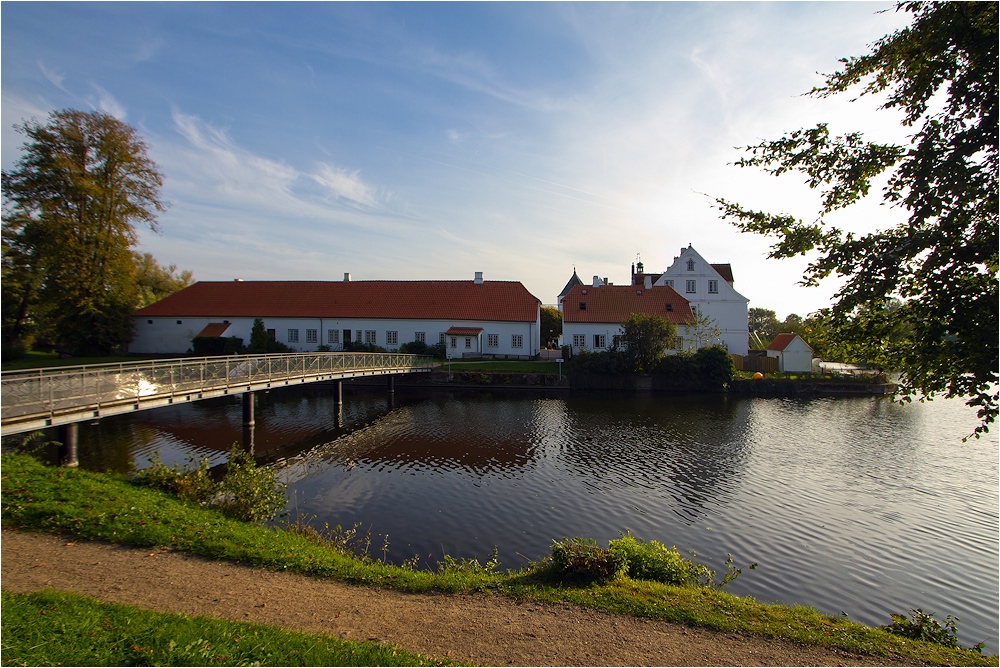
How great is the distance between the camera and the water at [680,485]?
9020 millimetres

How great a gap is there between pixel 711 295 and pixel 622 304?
8.22 m

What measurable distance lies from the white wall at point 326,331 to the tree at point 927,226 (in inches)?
1344

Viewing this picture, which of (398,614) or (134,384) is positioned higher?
(134,384)

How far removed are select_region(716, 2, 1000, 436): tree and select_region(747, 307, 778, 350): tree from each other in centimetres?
4920

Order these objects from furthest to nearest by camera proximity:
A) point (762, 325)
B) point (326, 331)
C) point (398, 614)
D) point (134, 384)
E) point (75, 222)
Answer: point (762, 325) → point (326, 331) → point (75, 222) → point (134, 384) → point (398, 614)

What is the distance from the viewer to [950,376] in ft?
13.7

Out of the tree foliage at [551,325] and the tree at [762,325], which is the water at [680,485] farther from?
the tree at [762,325]

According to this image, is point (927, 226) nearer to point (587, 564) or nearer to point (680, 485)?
point (587, 564)

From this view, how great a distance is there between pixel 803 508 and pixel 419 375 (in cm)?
2518

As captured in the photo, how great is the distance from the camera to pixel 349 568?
7168 millimetres

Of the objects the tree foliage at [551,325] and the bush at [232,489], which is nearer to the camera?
the bush at [232,489]

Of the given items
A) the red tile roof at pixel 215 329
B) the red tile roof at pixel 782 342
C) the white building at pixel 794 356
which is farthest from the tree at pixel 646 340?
the red tile roof at pixel 215 329

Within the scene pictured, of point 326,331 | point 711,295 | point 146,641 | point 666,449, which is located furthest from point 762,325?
point 146,641

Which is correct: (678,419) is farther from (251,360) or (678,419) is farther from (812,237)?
Result: (812,237)
